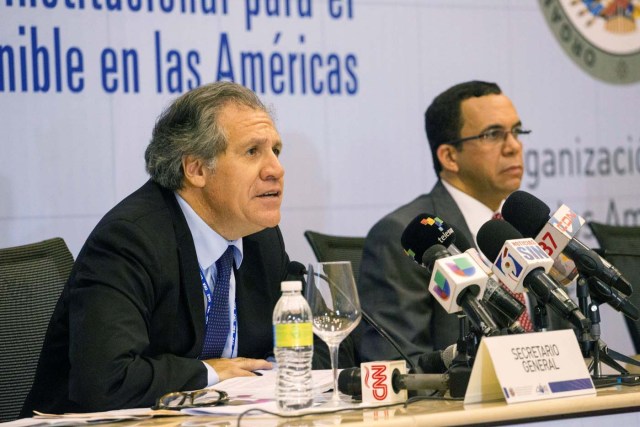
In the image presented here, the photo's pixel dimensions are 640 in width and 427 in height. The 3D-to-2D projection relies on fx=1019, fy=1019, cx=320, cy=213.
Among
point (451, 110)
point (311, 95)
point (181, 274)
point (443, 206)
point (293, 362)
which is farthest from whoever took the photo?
point (311, 95)

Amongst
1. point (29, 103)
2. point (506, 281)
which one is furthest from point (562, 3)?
point (506, 281)

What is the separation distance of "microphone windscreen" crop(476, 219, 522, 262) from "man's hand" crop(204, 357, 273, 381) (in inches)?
26.4

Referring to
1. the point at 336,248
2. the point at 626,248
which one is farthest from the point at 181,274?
the point at 626,248

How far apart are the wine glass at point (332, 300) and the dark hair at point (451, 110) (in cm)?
183

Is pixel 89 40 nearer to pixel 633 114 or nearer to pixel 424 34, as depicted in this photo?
pixel 424 34

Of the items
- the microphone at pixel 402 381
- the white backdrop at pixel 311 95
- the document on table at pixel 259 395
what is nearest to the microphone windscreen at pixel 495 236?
the microphone at pixel 402 381

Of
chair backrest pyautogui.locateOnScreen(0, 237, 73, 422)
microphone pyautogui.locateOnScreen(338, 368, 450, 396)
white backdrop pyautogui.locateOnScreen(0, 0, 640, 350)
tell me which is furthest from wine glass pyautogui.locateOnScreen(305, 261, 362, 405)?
white backdrop pyautogui.locateOnScreen(0, 0, 640, 350)

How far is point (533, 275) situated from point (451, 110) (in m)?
1.82

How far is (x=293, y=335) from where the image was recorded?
6.59ft

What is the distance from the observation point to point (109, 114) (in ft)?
12.6

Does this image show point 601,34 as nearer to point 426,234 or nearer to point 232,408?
point 426,234

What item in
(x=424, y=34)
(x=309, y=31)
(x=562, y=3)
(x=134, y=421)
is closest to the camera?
(x=134, y=421)

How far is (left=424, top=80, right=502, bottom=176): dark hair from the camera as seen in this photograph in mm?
3855

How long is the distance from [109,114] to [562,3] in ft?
7.41
